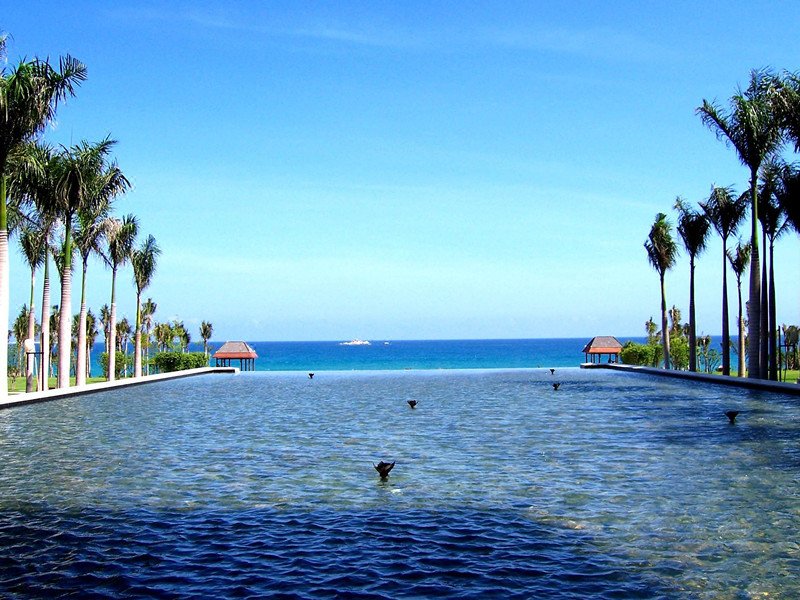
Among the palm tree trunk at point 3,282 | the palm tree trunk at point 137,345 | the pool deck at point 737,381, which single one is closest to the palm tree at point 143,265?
the palm tree trunk at point 137,345

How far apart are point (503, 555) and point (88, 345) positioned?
82142mm

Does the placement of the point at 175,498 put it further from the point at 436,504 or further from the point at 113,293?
the point at 113,293

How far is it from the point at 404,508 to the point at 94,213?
3154cm

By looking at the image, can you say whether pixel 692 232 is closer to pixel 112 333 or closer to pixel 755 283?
pixel 755 283

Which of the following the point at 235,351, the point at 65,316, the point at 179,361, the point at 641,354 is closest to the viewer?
the point at 65,316

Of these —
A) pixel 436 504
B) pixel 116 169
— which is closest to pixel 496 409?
pixel 436 504

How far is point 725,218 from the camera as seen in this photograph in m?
44.1

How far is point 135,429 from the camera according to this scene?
73.2 ft

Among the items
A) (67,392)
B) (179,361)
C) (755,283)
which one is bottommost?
Result: (67,392)

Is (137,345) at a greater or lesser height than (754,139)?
lesser

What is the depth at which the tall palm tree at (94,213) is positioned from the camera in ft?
116

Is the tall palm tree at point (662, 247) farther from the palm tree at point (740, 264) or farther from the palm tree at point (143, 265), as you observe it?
the palm tree at point (143, 265)

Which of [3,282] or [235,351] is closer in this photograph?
[3,282]

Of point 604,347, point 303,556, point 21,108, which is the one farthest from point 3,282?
point 604,347
